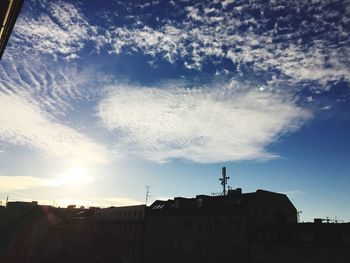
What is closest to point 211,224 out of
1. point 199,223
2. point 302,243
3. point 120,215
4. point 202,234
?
point 202,234

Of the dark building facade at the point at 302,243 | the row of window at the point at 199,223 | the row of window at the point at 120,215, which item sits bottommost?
the dark building facade at the point at 302,243

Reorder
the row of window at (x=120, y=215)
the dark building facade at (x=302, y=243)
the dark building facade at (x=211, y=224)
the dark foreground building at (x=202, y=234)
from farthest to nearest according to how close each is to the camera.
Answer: the row of window at (x=120, y=215), the dark building facade at (x=211, y=224), the dark foreground building at (x=202, y=234), the dark building facade at (x=302, y=243)

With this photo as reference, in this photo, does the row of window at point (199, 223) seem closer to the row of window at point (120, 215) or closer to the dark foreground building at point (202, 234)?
the dark foreground building at point (202, 234)

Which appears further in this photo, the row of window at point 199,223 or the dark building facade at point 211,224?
the row of window at point 199,223

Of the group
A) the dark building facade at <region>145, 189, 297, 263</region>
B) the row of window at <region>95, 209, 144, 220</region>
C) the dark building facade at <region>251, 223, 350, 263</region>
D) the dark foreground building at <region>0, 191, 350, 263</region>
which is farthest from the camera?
the row of window at <region>95, 209, 144, 220</region>

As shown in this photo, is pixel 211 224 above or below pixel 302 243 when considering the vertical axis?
above

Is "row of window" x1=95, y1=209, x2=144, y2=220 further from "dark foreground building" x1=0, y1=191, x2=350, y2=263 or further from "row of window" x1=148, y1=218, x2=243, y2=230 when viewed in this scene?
"row of window" x1=148, y1=218, x2=243, y2=230

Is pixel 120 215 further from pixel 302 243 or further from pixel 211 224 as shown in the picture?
pixel 302 243

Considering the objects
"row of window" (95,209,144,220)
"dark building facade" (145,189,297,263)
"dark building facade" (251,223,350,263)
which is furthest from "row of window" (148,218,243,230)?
"row of window" (95,209,144,220)

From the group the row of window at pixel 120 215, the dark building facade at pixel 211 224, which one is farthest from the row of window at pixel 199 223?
the row of window at pixel 120 215

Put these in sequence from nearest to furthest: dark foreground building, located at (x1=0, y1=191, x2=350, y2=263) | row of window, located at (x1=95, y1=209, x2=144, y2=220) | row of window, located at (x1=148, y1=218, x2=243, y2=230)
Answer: dark foreground building, located at (x1=0, y1=191, x2=350, y2=263)
row of window, located at (x1=148, y1=218, x2=243, y2=230)
row of window, located at (x1=95, y1=209, x2=144, y2=220)

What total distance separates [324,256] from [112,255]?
36.9 metres

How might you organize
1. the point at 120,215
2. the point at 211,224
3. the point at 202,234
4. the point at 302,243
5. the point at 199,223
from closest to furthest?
the point at 302,243
the point at 211,224
the point at 202,234
the point at 199,223
the point at 120,215

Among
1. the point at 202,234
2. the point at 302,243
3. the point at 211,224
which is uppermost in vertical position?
the point at 211,224
